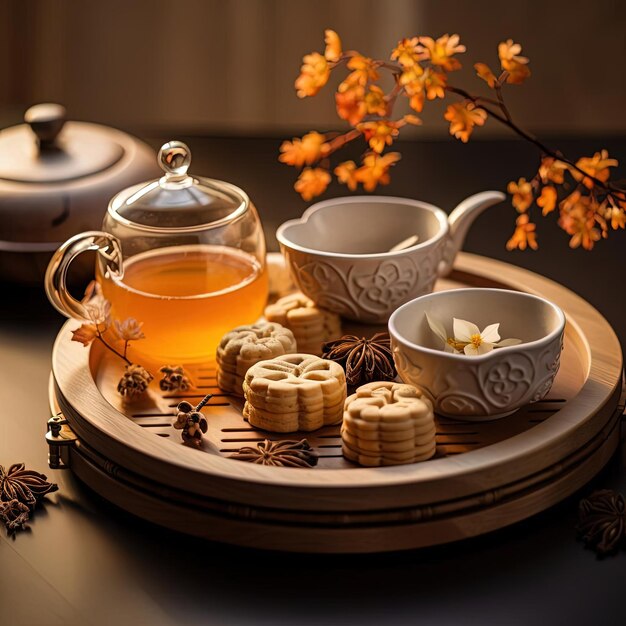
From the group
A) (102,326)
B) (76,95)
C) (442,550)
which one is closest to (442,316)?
(442,550)

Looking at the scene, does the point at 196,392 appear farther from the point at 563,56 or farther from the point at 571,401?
the point at 563,56

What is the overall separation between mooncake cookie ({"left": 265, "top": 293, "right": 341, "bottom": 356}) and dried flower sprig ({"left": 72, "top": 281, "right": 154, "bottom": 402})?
7.5 inches

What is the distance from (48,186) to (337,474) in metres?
0.80

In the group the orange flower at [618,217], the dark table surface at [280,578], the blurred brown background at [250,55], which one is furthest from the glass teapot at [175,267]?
the blurred brown background at [250,55]

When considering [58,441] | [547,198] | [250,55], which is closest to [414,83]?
[547,198]

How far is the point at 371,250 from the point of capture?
1422 millimetres

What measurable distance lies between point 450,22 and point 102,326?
1408mm

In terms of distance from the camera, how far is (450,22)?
236 centimetres

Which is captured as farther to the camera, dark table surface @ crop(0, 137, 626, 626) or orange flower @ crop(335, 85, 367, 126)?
orange flower @ crop(335, 85, 367, 126)

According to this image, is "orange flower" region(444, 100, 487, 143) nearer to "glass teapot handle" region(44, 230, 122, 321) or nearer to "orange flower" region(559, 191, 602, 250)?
"orange flower" region(559, 191, 602, 250)

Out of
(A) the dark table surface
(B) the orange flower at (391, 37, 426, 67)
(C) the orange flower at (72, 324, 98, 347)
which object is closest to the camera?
(A) the dark table surface

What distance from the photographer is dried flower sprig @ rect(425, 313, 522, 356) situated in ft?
3.69

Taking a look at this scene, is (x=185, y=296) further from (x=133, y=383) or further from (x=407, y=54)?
(x=407, y=54)

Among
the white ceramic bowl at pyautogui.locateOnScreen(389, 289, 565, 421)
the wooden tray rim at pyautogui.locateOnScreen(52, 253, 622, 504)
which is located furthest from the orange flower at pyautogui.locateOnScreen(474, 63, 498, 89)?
the wooden tray rim at pyautogui.locateOnScreen(52, 253, 622, 504)
